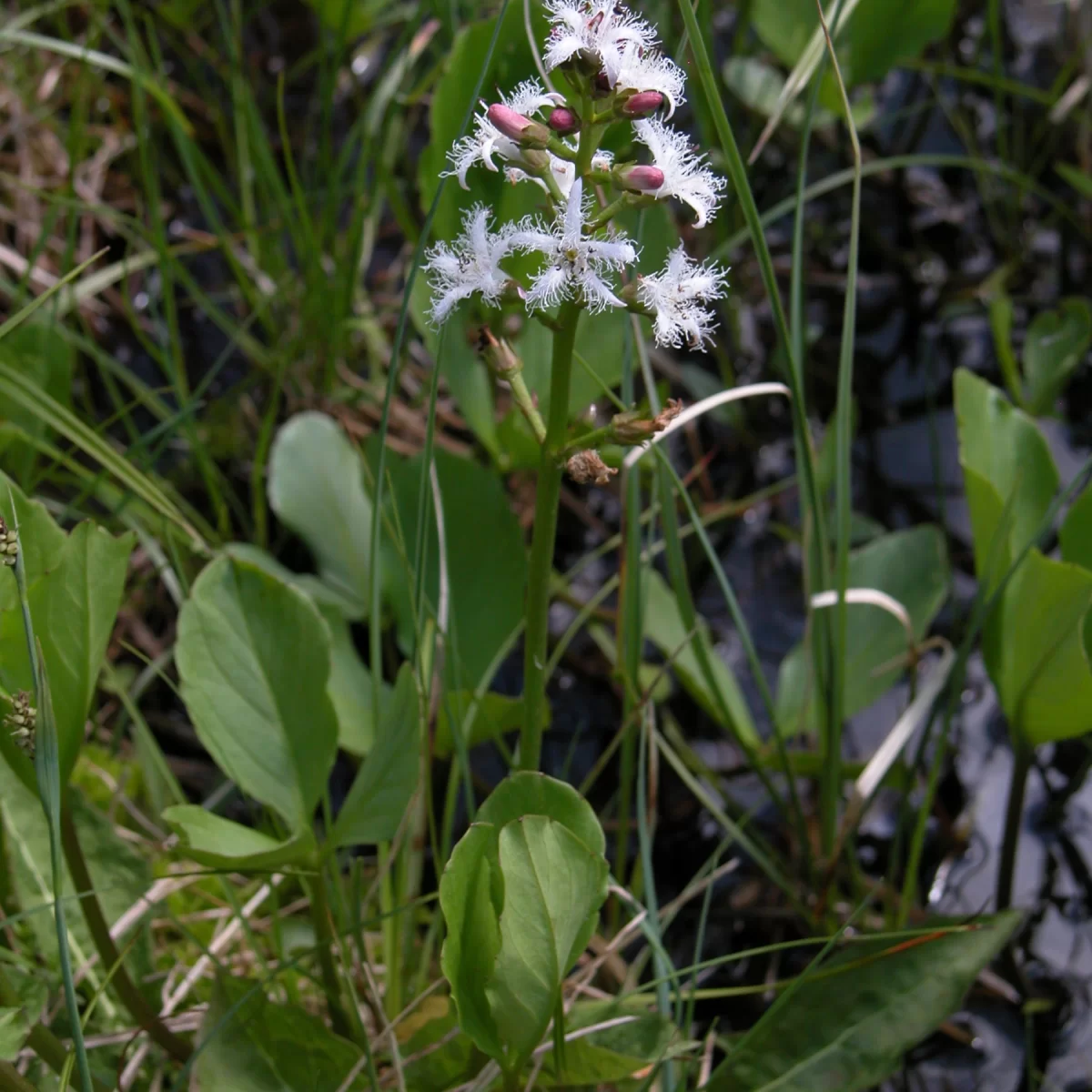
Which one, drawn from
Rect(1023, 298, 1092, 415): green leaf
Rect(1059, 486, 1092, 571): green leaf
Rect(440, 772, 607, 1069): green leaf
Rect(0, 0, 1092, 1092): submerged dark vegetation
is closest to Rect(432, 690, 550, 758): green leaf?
Rect(0, 0, 1092, 1092): submerged dark vegetation

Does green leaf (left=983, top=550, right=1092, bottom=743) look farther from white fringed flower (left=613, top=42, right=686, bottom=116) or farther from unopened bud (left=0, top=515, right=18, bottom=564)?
unopened bud (left=0, top=515, right=18, bottom=564)

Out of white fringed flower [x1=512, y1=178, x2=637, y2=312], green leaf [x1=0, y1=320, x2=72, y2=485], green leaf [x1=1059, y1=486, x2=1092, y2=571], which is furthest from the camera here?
green leaf [x1=0, y1=320, x2=72, y2=485]

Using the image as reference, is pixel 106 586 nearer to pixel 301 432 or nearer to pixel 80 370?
pixel 301 432

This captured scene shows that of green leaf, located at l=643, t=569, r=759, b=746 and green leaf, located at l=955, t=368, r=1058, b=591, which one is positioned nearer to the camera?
green leaf, located at l=955, t=368, r=1058, b=591

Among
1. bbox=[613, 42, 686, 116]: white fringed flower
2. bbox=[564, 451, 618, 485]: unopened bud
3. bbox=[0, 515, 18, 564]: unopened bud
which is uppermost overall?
bbox=[613, 42, 686, 116]: white fringed flower

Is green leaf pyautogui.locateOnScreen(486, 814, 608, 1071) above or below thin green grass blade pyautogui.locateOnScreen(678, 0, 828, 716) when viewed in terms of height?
below

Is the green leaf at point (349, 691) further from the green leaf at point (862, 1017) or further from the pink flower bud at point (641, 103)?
the pink flower bud at point (641, 103)

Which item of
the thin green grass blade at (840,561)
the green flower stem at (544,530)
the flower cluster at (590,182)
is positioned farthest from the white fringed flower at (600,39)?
the thin green grass blade at (840,561)
